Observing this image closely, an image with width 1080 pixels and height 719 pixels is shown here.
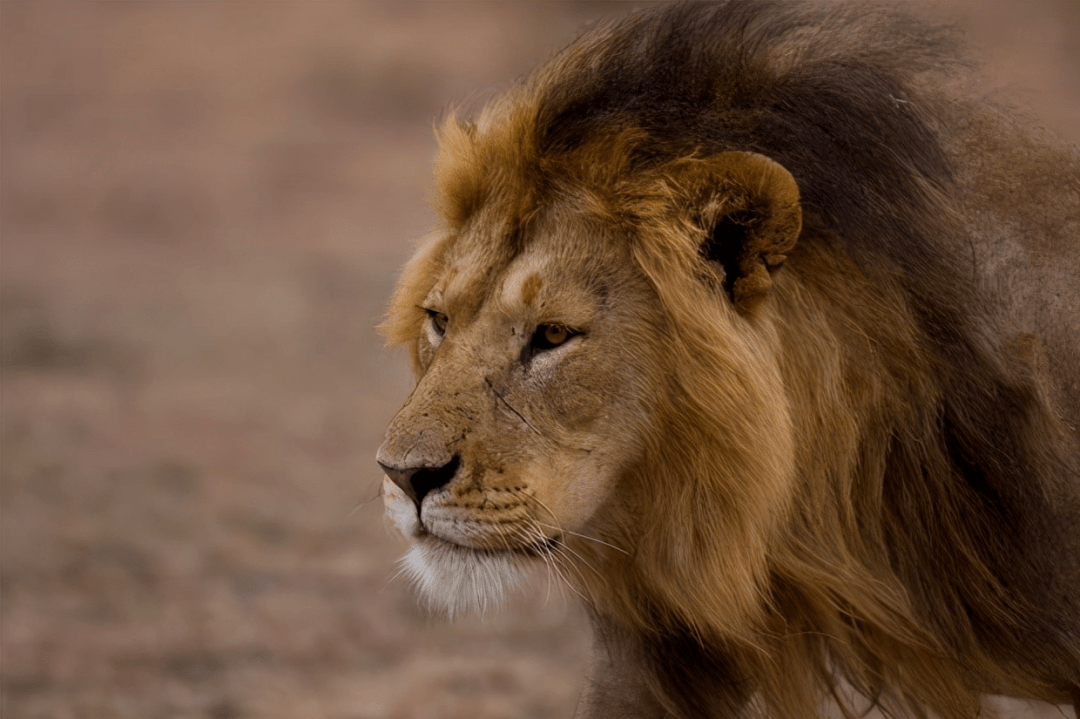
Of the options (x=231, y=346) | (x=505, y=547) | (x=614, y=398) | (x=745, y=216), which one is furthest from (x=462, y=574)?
(x=231, y=346)

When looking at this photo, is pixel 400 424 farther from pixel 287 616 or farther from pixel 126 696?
pixel 287 616

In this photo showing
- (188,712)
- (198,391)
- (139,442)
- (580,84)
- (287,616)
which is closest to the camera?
(580,84)

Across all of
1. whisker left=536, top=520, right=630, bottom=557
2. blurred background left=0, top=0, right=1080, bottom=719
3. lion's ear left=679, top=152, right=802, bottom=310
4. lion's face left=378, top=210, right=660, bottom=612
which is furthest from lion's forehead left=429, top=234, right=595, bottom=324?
blurred background left=0, top=0, right=1080, bottom=719

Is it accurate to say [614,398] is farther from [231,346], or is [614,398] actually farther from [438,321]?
[231,346]

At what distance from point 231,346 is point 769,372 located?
7946 millimetres

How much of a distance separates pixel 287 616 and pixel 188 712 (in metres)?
1.18

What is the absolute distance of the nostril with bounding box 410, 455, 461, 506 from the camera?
2.93 m

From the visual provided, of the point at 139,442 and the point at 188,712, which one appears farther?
the point at 139,442

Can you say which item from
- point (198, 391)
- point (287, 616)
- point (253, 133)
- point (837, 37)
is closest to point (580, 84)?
point (837, 37)

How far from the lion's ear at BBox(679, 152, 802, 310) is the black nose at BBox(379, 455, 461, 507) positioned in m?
0.66

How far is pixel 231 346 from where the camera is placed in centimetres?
1050

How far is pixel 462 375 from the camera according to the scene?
3057 mm

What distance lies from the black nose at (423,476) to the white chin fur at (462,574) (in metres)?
0.13

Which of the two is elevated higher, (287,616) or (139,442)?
(139,442)
